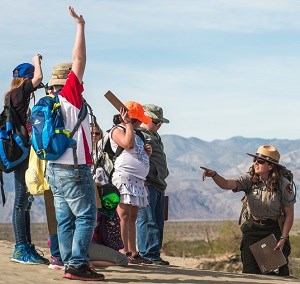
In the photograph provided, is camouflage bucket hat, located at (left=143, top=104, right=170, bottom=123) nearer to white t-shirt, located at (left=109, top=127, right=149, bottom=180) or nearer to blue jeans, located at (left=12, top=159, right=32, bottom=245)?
white t-shirt, located at (left=109, top=127, right=149, bottom=180)

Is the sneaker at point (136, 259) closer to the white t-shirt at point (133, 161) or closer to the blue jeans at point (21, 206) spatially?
the white t-shirt at point (133, 161)

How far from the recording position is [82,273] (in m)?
7.91

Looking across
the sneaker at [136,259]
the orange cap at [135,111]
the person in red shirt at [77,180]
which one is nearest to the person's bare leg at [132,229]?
the sneaker at [136,259]

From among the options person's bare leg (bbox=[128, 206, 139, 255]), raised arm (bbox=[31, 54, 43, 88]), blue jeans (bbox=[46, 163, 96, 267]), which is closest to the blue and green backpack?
blue jeans (bbox=[46, 163, 96, 267])

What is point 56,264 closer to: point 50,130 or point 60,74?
point 50,130

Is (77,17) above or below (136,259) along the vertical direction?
above

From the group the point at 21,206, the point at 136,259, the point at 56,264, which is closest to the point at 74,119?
the point at 21,206

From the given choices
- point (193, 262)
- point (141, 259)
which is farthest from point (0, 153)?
point (193, 262)

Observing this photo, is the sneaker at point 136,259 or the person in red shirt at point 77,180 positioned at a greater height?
the person in red shirt at point 77,180

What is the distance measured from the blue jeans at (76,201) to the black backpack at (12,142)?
36.4 inches

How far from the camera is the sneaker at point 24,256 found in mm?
9188

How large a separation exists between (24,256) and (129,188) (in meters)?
1.31

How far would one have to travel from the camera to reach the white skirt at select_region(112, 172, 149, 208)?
9562 mm

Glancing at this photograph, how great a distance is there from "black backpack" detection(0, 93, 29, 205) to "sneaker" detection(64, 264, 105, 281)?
1.38 meters
